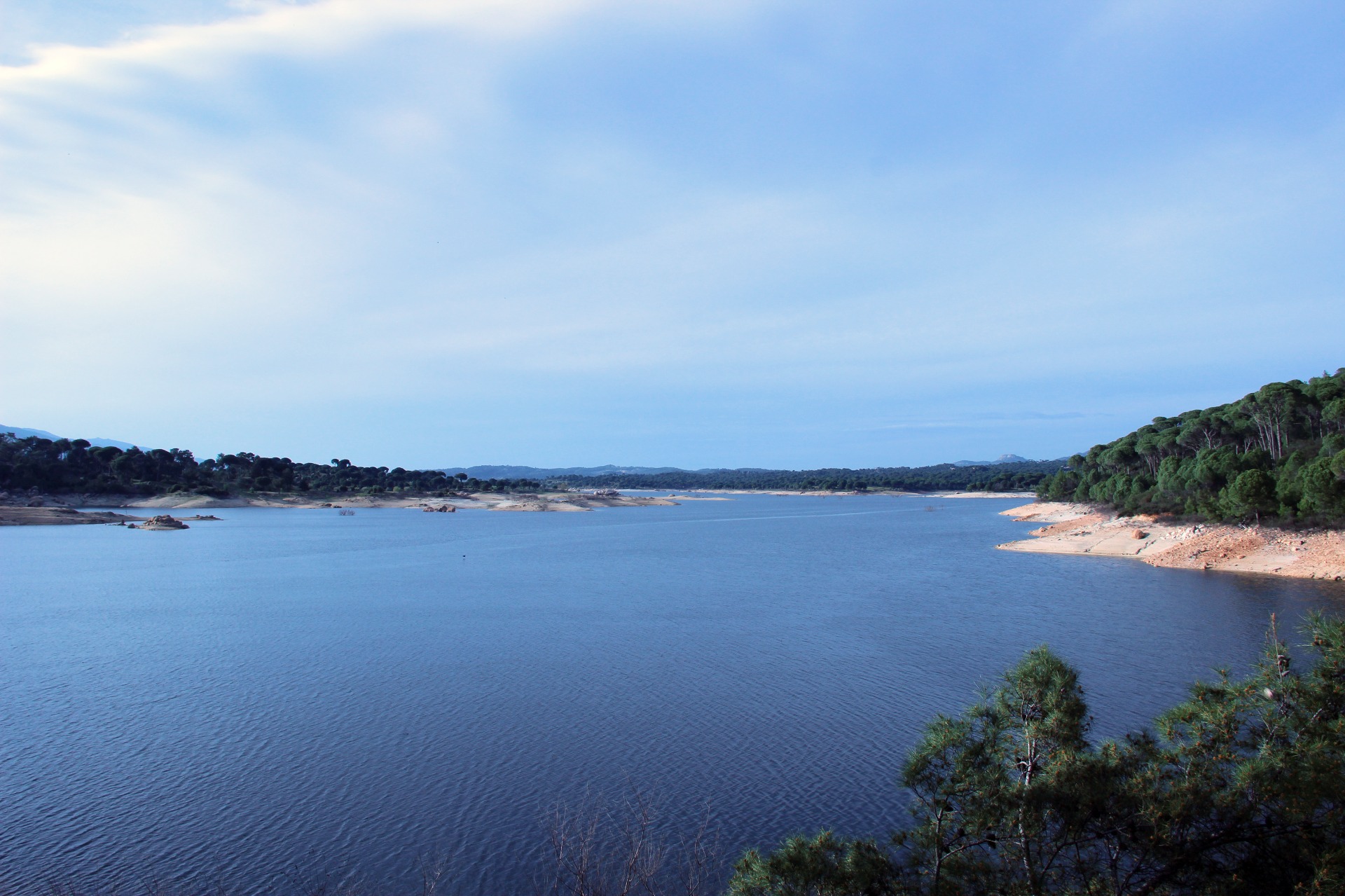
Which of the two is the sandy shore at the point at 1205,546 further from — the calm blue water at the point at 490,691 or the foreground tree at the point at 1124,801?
the foreground tree at the point at 1124,801

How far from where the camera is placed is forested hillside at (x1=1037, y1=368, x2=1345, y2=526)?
39281mm

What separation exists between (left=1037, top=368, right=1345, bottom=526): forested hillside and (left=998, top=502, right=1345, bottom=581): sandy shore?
1.46 metres

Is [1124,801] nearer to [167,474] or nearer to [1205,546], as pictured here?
[1205,546]

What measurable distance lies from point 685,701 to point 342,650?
11.8 meters

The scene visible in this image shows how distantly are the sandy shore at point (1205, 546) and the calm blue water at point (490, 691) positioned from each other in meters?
2.57

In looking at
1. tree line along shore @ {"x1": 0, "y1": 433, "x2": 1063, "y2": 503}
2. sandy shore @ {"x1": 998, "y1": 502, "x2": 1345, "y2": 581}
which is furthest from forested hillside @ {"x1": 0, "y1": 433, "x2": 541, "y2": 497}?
sandy shore @ {"x1": 998, "y1": 502, "x2": 1345, "y2": 581}

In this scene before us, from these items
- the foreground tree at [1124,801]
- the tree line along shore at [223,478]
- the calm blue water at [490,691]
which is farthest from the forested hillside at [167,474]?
the foreground tree at [1124,801]

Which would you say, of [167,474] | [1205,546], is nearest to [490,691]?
[1205,546]

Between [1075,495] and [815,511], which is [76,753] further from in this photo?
[815,511]

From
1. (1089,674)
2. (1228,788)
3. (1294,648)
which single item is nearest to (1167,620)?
(1294,648)

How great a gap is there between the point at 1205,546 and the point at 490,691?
1564 inches

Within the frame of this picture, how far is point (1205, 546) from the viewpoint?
4175 cm

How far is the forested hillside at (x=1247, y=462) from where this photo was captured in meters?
39.3

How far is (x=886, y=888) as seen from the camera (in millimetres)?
6441
